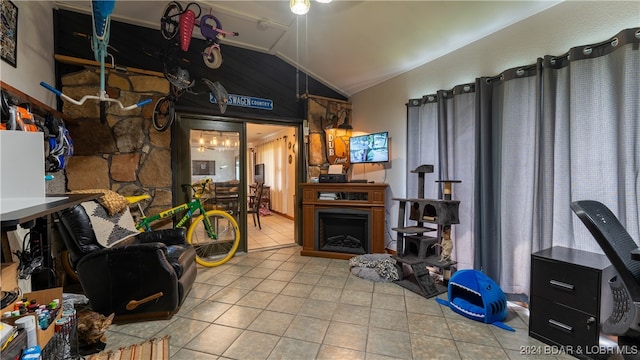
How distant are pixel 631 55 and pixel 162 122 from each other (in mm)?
4114

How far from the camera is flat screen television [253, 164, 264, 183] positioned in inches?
313

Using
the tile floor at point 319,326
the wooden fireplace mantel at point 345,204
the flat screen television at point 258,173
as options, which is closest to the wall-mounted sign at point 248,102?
the wooden fireplace mantel at point 345,204

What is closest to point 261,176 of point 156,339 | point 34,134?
point 156,339

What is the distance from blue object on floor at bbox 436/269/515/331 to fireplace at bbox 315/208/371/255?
137 centimetres

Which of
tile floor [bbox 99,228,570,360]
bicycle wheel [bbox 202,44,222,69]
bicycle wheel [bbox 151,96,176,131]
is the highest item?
bicycle wheel [bbox 202,44,222,69]

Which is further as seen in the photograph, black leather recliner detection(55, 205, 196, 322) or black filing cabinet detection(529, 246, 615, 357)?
black leather recliner detection(55, 205, 196, 322)

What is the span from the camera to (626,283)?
1271 millimetres

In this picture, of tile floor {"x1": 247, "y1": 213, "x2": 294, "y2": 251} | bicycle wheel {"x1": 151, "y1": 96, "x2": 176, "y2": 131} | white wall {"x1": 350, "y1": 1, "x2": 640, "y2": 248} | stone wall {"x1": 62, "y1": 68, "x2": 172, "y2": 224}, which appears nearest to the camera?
white wall {"x1": 350, "y1": 1, "x2": 640, "y2": 248}

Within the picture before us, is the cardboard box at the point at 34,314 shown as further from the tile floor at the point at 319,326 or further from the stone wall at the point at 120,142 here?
the stone wall at the point at 120,142

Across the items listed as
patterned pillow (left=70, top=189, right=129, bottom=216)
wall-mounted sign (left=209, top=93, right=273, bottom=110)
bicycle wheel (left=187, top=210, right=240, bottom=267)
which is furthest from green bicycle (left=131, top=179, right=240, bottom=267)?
wall-mounted sign (left=209, top=93, right=273, bottom=110)

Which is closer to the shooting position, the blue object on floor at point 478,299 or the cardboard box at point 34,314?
the cardboard box at point 34,314

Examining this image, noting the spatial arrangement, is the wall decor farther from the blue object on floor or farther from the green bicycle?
the blue object on floor

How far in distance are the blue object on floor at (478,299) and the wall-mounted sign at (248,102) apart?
3.23m

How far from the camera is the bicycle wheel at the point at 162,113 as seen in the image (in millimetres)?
3033
